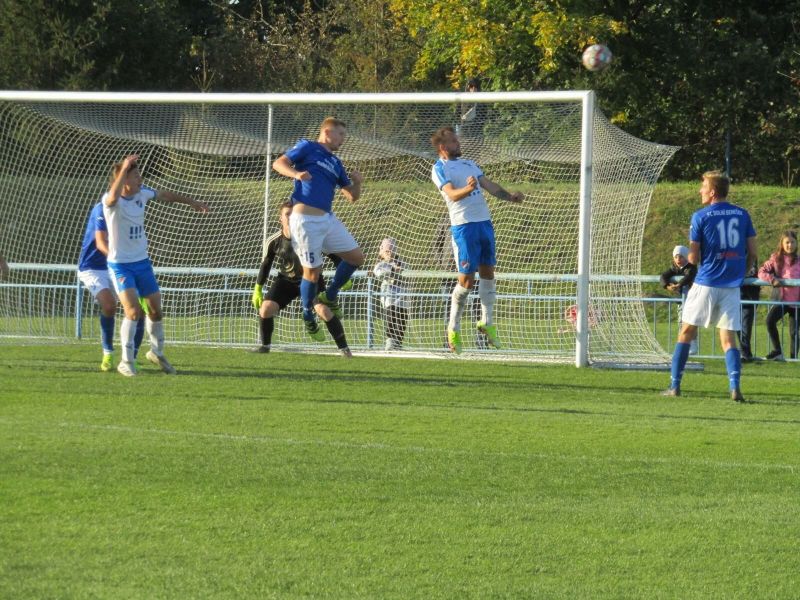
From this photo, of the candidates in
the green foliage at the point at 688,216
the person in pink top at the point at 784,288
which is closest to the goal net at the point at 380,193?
the person in pink top at the point at 784,288

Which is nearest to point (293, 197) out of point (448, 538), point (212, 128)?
point (212, 128)

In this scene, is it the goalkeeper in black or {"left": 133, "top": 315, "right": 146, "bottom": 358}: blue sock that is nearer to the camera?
{"left": 133, "top": 315, "right": 146, "bottom": 358}: blue sock

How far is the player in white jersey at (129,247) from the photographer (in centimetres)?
1277

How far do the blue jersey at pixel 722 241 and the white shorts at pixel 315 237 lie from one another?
3.43 metres

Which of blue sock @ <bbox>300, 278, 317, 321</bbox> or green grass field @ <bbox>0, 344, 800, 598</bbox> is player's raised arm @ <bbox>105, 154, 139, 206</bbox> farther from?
blue sock @ <bbox>300, 278, 317, 321</bbox>

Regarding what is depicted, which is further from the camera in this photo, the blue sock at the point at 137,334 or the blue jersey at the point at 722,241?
the blue sock at the point at 137,334

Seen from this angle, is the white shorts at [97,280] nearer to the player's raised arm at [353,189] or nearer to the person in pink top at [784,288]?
the player's raised arm at [353,189]

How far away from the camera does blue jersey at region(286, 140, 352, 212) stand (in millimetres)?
13195

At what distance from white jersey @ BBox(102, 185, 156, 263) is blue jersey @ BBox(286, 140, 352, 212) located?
153 cm

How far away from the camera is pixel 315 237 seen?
13094 millimetres

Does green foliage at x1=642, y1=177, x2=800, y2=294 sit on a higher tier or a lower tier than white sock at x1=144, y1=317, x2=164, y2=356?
higher

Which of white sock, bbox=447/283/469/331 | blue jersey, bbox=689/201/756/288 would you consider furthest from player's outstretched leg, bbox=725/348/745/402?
white sock, bbox=447/283/469/331

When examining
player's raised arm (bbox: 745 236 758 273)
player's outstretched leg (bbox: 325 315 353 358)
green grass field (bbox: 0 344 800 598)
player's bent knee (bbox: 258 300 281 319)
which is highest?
player's raised arm (bbox: 745 236 758 273)

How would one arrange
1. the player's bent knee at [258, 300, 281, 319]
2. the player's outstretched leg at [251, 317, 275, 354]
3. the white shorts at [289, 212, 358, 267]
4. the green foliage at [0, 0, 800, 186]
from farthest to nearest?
the green foliage at [0, 0, 800, 186], the player's outstretched leg at [251, 317, 275, 354], the player's bent knee at [258, 300, 281, 319], the white shorts at [289, 212, 358, 267]
